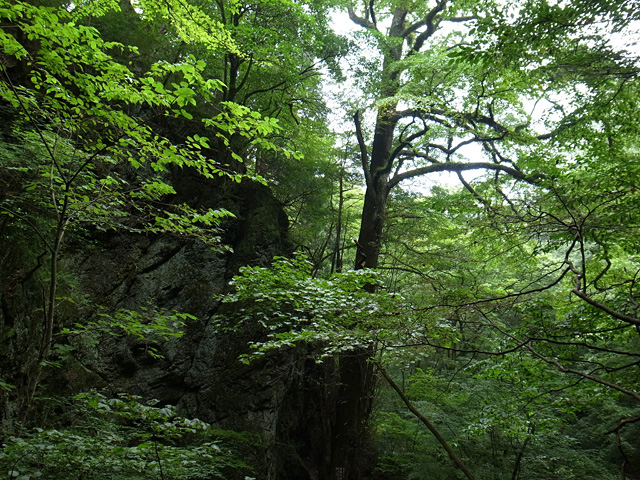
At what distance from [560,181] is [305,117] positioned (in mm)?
6757

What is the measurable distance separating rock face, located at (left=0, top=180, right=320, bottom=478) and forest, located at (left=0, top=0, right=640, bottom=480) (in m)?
A: 0.05

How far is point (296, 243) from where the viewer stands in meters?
9.96

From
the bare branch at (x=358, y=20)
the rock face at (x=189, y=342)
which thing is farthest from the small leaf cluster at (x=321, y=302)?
the bare branch at (x=358, y=20)

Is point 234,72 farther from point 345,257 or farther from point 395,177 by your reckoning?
point 345,257

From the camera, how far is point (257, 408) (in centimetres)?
752

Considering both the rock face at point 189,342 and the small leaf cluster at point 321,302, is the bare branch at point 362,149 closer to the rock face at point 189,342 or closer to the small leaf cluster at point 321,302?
the rock face at point 189,342

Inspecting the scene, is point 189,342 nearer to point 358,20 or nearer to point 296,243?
point 296,243

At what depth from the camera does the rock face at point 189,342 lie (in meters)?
6.77

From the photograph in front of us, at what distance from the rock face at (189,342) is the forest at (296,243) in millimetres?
47

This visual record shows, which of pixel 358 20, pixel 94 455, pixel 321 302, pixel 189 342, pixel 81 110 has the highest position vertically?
pixel 358 20

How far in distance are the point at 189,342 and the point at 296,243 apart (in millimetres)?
3728

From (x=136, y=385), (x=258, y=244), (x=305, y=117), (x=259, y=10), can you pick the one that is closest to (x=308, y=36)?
(x=259, y=10)

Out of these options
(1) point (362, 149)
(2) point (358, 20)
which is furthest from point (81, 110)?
(2) point (358, 20)

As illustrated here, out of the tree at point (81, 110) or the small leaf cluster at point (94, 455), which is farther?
the tree at point (81, 110)
